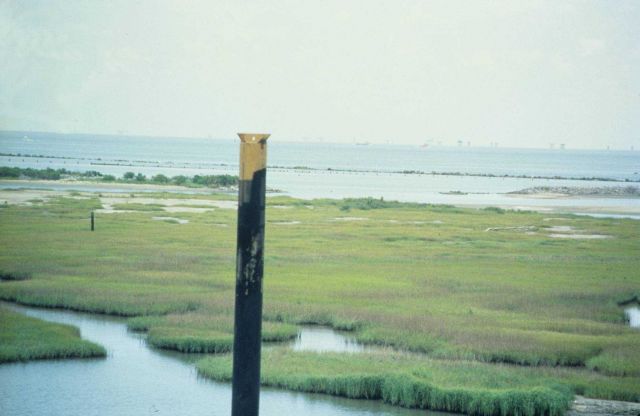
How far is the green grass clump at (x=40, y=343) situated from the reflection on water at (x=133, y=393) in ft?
1.15

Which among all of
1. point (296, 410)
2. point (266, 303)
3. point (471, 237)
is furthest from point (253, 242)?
point (471, 237)

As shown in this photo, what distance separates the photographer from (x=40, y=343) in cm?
2500

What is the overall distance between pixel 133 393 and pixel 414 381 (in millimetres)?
6671

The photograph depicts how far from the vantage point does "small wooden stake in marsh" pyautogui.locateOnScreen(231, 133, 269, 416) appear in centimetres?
1151

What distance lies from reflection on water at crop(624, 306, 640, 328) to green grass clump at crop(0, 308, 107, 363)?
671 inches

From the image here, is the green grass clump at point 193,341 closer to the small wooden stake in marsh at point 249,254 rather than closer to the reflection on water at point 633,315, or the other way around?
the reflection on water at point 633,315

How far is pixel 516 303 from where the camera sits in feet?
108

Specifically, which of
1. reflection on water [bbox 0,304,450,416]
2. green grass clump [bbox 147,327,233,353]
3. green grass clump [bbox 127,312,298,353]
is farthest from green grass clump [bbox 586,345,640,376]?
green grass clump [bbox 147,327,233,353]

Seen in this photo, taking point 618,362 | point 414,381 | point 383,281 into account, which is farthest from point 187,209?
point 414,381

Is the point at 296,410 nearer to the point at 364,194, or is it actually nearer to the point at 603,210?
the point at 603,210

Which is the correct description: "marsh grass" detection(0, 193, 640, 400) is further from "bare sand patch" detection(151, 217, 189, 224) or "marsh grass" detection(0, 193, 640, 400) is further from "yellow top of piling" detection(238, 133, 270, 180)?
"yellow top of piling" detection(238, 133, 270, 180)

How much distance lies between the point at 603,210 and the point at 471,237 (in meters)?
40.7

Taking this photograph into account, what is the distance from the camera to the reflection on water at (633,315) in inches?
1201

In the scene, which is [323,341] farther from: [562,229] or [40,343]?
[562,229]
